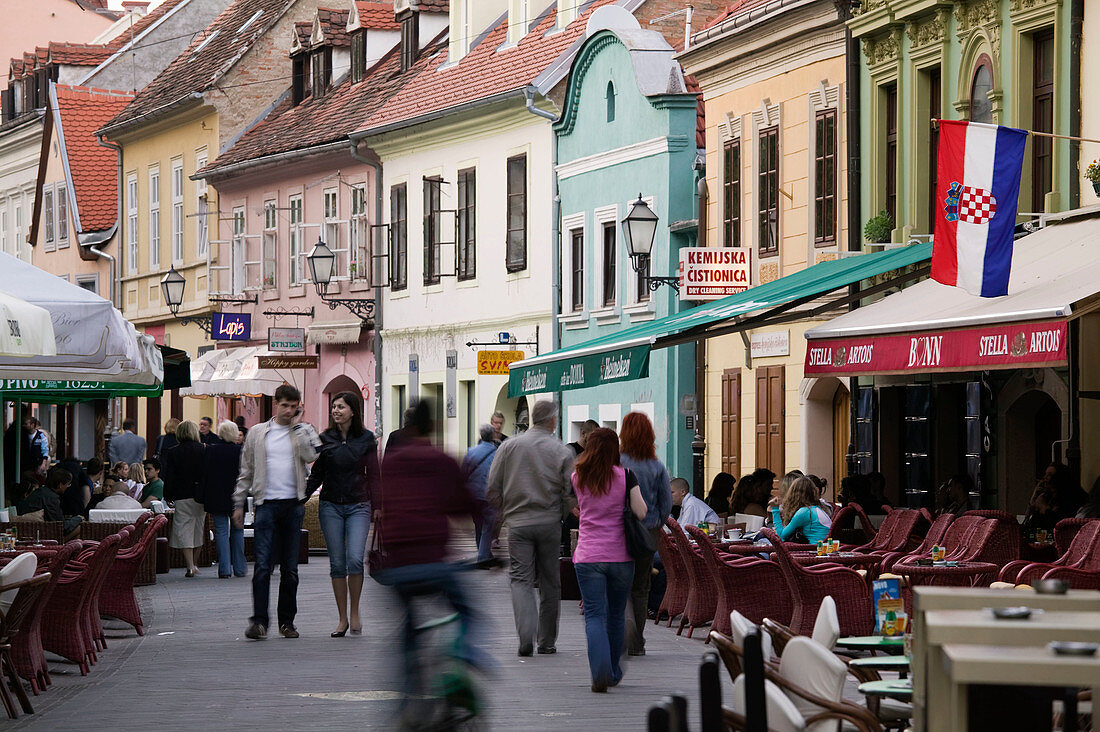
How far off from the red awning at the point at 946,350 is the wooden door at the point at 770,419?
882cm

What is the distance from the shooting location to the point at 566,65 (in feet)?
116

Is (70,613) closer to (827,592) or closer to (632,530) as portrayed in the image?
(632,530)

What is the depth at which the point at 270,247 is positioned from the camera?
45.1 metres

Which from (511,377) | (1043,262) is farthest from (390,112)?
(1043,262)

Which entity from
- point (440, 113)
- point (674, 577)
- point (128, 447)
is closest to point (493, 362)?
point (128, 447)

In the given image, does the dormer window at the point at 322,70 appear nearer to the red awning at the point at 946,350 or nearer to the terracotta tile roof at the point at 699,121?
the terracotta tile roof at the point at 699,121

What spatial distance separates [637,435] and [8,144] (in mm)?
49577

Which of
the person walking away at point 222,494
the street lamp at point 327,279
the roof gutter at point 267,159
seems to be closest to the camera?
the person walking away at point 222,494

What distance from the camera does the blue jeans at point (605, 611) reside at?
42.6 ft

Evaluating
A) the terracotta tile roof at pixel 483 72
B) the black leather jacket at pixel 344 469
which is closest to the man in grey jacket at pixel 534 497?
the black leather jacket at pixel 344 469

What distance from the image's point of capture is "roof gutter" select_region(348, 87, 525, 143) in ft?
117

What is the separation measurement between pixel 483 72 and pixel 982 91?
661 inches

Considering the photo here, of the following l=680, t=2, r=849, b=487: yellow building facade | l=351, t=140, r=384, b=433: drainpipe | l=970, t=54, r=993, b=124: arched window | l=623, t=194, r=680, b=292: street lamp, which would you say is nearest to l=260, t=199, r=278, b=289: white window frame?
l=351, t=140, r=384, b=433: drainpipe

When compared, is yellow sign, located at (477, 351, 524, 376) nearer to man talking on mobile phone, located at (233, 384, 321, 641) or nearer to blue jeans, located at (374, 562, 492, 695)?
man talking on mobile phone, located at (233, 384, 321, 641)
